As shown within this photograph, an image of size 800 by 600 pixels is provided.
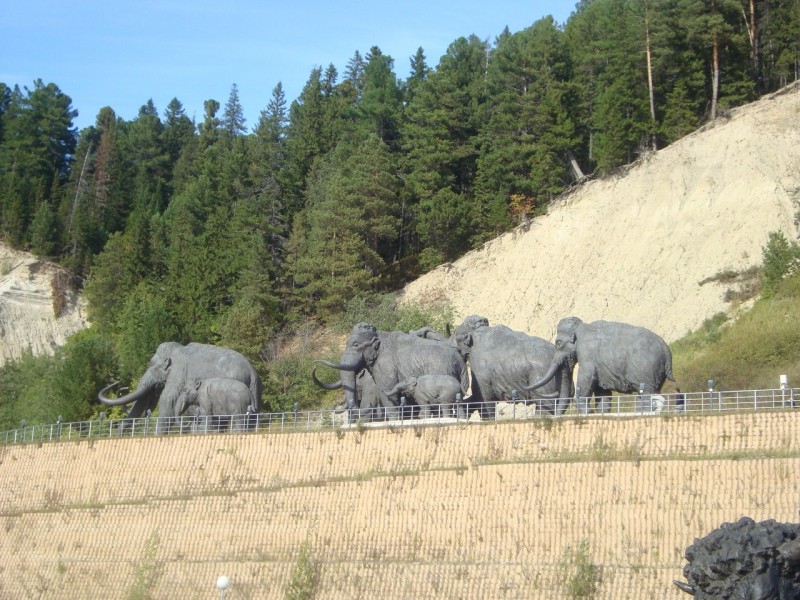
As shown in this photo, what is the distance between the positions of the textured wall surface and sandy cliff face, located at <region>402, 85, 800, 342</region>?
20.2 m

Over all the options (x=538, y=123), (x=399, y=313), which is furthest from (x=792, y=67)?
(x=399, y=313)

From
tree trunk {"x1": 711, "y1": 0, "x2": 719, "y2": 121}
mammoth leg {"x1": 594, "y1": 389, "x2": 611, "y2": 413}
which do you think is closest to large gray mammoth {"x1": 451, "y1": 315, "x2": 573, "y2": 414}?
mammoth leg {"x1": 594, "y1": 389, "x2": 611, "y2": 413}

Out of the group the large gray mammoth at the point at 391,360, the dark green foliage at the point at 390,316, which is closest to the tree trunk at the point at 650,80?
the dark green foliage at the point at 390,316

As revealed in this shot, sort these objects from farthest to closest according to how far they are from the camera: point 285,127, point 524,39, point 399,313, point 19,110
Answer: point 19,110
point 285,127
point 524,39
point 399,313

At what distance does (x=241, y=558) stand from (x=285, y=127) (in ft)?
158

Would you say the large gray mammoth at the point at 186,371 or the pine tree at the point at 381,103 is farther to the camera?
the pine tree at the point at 381,103

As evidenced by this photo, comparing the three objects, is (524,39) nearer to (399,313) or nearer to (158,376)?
(399,313)

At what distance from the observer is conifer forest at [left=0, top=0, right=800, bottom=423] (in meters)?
54.2

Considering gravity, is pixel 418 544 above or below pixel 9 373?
below

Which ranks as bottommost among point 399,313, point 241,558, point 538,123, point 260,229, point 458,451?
point 241,558

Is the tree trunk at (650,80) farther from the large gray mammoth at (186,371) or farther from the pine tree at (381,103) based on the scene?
the large gray mammoth at (186,371)

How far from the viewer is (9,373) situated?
59.0 meters

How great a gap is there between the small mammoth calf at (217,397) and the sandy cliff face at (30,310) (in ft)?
104

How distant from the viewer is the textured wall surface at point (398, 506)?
23875 millimetres
